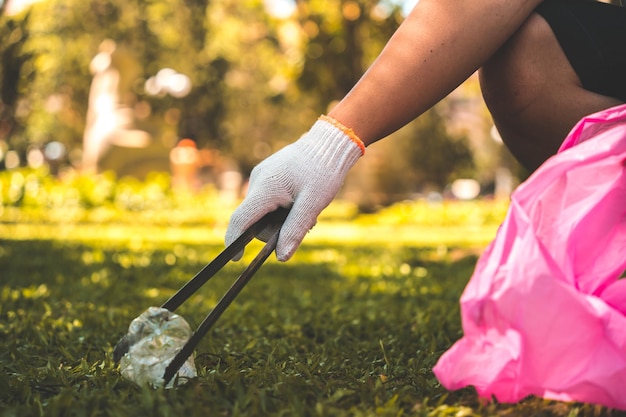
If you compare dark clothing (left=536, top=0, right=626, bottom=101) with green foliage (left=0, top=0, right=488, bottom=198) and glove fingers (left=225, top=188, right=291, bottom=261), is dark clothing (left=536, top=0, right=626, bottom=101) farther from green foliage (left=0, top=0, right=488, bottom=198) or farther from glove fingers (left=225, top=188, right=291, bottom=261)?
green foliage (left=0, top=0, right=488, bottom=198)

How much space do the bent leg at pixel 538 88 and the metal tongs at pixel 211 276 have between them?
63 centimetres

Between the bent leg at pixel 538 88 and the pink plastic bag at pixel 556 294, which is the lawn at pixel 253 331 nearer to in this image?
the pink plastic bag at pixel 556 294

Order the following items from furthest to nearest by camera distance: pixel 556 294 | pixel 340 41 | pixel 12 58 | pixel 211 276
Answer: pixel 340 41
pixel 12 58
pixel 211 276
pixel 556 294

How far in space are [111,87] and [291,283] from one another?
1156cm

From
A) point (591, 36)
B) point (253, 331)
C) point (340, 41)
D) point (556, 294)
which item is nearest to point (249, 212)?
point (556, 294)

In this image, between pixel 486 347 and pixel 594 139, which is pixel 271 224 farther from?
pixel 594 139

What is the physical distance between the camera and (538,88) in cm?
174

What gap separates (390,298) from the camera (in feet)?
11.7

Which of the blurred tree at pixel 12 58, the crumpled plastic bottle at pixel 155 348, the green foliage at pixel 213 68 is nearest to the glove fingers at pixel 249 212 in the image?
the crumpled plastic bottle at pixel 155 348

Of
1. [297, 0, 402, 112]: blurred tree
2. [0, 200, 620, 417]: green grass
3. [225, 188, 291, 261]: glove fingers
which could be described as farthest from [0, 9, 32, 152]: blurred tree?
[225, 188, 291, 261]: glove fingers

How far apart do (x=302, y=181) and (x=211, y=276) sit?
30 cm

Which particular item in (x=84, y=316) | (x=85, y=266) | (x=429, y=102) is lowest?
(x=85, y=266)

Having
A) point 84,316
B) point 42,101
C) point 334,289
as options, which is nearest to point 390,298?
point 334,289

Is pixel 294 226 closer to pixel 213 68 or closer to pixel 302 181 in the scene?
pixel 302 181
